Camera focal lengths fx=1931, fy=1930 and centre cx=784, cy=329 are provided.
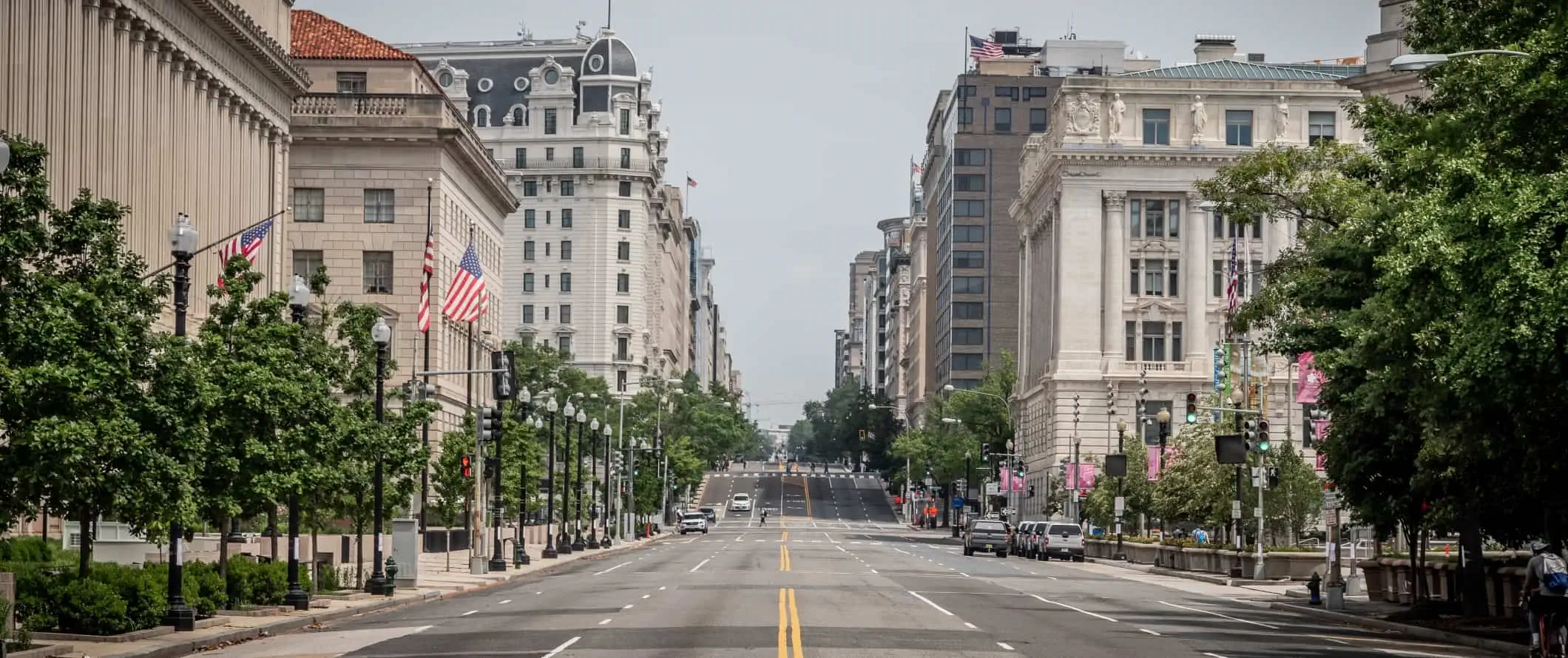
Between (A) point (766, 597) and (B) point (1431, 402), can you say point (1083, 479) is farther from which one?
(B) point (1431, 402)

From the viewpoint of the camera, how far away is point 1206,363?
127m

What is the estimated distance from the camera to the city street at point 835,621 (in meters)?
28.4

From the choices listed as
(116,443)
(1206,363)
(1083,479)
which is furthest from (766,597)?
(1206,363)

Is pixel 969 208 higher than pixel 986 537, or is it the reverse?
pixel 969 208

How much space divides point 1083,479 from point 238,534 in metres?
55.0

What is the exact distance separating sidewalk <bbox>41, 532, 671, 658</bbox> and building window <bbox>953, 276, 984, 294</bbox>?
133918 mm

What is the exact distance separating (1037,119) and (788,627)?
16079 centimetres

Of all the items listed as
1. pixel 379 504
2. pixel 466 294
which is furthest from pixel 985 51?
pixel 379 504

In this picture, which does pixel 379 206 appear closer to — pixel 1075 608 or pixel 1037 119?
pixel 1075 608

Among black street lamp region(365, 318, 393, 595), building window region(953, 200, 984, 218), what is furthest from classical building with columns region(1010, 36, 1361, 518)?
black street lamp region(365, 318, 393, 595)

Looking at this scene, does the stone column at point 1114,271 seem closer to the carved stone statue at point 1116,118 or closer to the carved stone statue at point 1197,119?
the carved stone statue at point 1116,118

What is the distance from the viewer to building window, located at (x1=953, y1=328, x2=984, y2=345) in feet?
639

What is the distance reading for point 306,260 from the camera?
302ft

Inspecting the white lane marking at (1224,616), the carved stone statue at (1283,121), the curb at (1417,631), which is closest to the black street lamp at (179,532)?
the white lane marking at (1224,616)
